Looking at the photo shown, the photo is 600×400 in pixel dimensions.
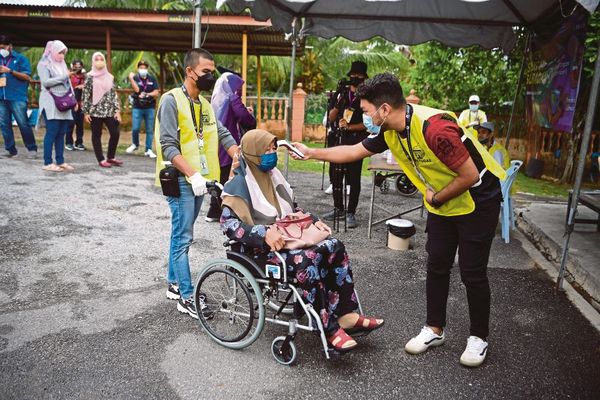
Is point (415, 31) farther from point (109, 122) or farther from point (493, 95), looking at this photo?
point (493, 95)

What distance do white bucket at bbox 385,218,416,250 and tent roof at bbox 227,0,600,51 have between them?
122 inches

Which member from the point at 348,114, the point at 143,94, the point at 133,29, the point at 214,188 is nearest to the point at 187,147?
the point at 214,188

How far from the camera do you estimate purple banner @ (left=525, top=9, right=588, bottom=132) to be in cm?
679

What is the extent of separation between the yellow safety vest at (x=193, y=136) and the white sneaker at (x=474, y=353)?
2.09 meters

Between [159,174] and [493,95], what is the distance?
11.9 metres

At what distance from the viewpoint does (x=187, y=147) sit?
3238 millimetres

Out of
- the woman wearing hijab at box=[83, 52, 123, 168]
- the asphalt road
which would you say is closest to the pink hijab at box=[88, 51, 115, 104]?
the woman wearing hijab at box=[83, 52, 123, 168]

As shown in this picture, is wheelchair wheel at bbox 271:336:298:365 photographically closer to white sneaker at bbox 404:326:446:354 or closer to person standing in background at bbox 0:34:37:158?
white sneaker at bbox 404:326:446:354

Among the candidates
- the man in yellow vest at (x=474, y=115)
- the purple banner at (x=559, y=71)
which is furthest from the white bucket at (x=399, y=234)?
the man in yellow vest at (x=474, y=115)

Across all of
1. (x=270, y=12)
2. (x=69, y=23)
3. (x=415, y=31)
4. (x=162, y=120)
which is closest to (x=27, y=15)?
(x=69, y=23)

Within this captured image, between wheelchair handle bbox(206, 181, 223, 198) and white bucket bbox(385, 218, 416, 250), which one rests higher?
wheelchair handle bbox(206, 181, 223, 198)

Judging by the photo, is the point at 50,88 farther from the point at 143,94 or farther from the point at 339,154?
the point at 339,154

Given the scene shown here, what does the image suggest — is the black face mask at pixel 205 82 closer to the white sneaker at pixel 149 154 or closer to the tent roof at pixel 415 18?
the tent roof at pixel 415 18

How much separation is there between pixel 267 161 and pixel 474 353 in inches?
69.6
